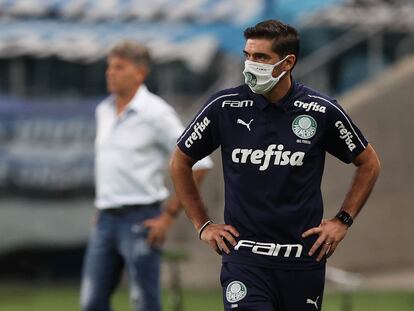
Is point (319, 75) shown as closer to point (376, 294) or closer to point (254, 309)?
point (376, 294)

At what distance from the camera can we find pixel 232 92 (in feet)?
22.5

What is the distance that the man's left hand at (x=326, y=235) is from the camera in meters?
6.74

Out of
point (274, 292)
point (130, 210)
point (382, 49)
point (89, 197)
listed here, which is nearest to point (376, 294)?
point (89, 197)

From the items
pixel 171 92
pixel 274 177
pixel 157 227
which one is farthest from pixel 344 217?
pixel 171 92

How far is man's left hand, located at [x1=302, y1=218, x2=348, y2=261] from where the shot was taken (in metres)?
6.74

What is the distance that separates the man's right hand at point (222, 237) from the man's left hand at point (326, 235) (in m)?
0.35

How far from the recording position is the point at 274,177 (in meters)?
6.71

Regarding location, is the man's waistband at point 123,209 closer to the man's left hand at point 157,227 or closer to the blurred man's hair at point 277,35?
the man's left hand at point 157,227

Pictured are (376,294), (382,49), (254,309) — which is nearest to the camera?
(254,309)

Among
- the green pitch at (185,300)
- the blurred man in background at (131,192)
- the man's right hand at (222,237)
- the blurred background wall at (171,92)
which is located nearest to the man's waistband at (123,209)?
the blurred man in background at (131,192)

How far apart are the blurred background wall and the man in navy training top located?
8.16 metres

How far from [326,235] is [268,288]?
39cm

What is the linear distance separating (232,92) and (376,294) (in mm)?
8741

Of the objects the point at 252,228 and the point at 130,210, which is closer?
the point at 252,228
